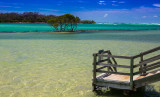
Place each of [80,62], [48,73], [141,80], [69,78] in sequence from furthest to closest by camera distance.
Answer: [80,62] → [48,73] → [69,78] → [141,80]

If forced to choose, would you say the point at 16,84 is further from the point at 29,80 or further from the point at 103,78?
the point at 103,78

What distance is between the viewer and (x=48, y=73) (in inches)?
494

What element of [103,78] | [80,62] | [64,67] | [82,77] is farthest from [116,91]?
[80,62]

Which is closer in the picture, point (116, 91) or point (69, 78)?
point (116, 91)

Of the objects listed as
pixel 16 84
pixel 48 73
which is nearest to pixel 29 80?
pixel 16 84

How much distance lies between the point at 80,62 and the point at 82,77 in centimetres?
421

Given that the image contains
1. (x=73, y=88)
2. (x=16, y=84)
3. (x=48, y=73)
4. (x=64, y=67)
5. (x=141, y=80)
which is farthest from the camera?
(x=64, y=67)

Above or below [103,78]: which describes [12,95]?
below

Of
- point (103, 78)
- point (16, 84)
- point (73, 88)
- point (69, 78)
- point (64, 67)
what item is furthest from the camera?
point (64, 67)

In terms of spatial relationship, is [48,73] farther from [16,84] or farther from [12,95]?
[12,95]

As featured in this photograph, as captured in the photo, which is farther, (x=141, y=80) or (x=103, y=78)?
(x=103, y=78)

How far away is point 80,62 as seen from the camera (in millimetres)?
15734

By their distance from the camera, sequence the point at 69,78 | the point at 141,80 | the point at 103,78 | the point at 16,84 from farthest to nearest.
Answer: the point at 69,78
the point at 16,84
the point at 103,78
the point at 141,80

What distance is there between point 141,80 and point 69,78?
14.7ft
